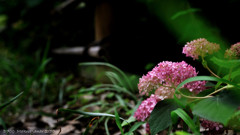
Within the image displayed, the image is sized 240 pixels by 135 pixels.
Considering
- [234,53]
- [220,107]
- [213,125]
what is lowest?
[213,125]

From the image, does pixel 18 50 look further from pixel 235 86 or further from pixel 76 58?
pixel 235 86

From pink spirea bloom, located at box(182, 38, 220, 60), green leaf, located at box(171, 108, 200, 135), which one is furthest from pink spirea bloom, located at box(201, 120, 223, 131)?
pink spirea bloom, located at box(182, 38, 220, 60)

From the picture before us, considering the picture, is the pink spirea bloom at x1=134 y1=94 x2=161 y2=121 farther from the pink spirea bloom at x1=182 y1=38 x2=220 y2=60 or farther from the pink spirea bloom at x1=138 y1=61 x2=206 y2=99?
the pink spirea bloom at x1=182 y1=38 x2=220 y2=60

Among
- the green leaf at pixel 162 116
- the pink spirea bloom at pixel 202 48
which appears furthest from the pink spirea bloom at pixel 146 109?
the pink spirea bloom at pixel 202 48

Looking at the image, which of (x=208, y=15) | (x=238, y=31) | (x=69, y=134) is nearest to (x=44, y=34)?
(x=69, y=134)

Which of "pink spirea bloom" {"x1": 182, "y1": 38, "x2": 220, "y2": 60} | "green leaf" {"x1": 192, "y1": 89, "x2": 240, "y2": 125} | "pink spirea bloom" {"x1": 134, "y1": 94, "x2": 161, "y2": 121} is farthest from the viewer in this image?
"pink spirea bloom" {"x1": 134, "y1": 94, "x2": 161, "y2": 121}

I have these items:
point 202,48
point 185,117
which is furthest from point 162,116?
point 202,48

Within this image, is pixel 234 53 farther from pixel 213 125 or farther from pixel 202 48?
pixel 213 125
